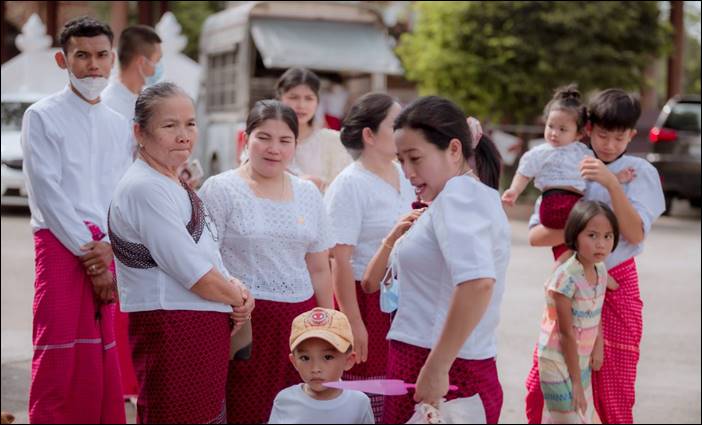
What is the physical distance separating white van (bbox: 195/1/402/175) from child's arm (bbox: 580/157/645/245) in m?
13.4

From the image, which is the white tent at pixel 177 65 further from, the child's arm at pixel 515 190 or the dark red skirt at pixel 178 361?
the dark red skirt at pixel 178 361

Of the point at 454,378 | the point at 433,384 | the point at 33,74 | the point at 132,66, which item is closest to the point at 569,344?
the point at 454,378

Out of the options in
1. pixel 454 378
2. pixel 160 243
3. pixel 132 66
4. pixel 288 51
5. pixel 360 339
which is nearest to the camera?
pixel 454 378

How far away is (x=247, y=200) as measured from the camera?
190 inches

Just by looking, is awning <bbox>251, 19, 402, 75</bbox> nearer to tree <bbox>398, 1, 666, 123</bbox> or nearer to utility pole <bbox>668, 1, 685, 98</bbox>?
tree <bbox>398, 1, 666, 123</bbox>

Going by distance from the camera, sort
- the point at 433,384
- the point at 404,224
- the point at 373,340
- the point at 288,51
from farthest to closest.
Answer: the point at 288,51 → the point at 373,340 → the point at 404,224 → the point at 433,384

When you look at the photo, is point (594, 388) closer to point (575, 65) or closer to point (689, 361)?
point (689, 361)

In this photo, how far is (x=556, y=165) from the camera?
5422mm

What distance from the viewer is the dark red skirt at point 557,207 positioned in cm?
542

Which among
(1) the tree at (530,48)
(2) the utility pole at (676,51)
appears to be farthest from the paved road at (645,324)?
(2) the utility pole at (676,51)

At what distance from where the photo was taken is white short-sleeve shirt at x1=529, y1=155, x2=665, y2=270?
532 centimetres

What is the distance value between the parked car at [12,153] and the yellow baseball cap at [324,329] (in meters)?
14.9

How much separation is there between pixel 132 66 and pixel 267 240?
74.7 inches

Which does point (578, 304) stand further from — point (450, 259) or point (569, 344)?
point (450, 259)
